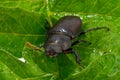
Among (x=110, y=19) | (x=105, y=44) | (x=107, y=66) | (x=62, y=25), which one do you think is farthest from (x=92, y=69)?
(x=62, y=25)

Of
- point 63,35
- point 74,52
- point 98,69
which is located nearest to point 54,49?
point 63,35

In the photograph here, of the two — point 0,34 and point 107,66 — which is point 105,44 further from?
point 0,34

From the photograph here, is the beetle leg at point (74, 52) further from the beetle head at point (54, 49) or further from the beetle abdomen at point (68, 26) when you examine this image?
the beetle abdomen at point (68, 26)

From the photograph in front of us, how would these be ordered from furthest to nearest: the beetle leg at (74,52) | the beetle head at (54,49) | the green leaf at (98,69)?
the beetle head at (54,49)
the beetle leg at (74,52)
the green leaf at (98,69)

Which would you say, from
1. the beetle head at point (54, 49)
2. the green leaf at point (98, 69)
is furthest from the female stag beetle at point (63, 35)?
the green leaf at point (98, 69)

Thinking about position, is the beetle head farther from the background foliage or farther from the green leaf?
the green leaf

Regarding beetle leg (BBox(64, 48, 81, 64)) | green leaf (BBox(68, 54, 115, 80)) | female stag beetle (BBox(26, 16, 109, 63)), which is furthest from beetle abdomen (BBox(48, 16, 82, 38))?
green leaf (BBox(68, 54, 115, 80))

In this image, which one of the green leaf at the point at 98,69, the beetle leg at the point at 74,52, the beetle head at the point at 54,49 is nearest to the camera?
the green leaf at the point at 98,69
